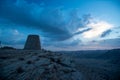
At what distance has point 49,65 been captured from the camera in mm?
25547

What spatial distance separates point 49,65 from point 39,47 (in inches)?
873

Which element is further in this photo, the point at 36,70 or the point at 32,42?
the point at 32,42

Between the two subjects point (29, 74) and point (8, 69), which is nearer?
point (29, 74)

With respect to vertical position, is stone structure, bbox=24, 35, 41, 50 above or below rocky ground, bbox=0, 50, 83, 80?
above

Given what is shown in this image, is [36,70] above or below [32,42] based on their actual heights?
below

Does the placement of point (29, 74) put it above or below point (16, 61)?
below

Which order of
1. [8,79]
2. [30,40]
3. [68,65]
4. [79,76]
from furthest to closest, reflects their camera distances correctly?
[30,40] → [68,65] → [79,76] → [8,79]

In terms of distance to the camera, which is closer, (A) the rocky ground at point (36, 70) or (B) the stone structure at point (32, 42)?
(A) the rocky ground at point (36, 70)

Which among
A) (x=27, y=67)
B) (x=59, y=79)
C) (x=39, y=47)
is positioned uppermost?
(x=39, y=47)

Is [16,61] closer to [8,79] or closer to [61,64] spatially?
[8,79]

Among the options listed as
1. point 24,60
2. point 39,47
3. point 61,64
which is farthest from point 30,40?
point 61,64

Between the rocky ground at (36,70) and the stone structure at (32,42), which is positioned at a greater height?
the stone structure at (32,42)

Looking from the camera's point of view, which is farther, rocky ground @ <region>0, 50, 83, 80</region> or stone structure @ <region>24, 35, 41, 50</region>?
stone structure @ <region>24, 35, 41, 50</region>

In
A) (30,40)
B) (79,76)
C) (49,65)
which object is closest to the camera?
(79,76)
